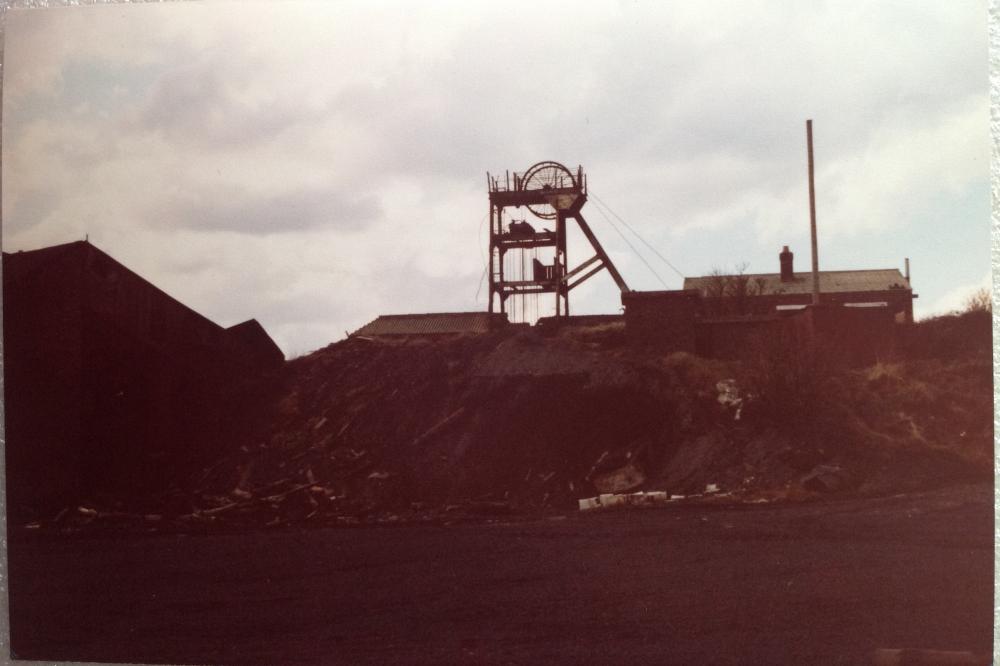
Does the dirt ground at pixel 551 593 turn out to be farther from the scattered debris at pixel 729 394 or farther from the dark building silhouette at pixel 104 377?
the scattered debris at pixel 729 394

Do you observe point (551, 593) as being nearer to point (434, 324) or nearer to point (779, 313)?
point (434, 324)

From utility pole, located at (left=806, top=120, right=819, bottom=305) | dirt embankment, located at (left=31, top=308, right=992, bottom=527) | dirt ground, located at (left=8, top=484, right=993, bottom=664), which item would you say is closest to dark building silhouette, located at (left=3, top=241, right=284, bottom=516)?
dirt embankment, located at (left=31, top=308, right=992, bottom=527)

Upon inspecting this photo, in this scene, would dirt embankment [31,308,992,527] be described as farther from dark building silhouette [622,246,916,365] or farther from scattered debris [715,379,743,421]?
dark building silhouette [622,246,916,365]

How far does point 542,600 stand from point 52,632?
8.84 ft

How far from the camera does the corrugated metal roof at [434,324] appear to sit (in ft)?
17.9

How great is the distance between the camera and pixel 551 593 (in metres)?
5.14

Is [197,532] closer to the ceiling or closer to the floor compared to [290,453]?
closer to the floor

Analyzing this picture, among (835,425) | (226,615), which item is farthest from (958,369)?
(226,615)

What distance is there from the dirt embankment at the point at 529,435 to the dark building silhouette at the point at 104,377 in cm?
28

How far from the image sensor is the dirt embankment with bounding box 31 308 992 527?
5949 millimetres

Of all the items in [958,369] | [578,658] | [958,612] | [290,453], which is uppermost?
A: [958,369]

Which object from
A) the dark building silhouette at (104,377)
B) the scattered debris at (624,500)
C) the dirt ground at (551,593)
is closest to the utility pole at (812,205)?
the dirt ground at (551,593)

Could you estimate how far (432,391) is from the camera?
694 centimetres

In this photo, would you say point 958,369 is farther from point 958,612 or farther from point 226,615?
point 226,615
